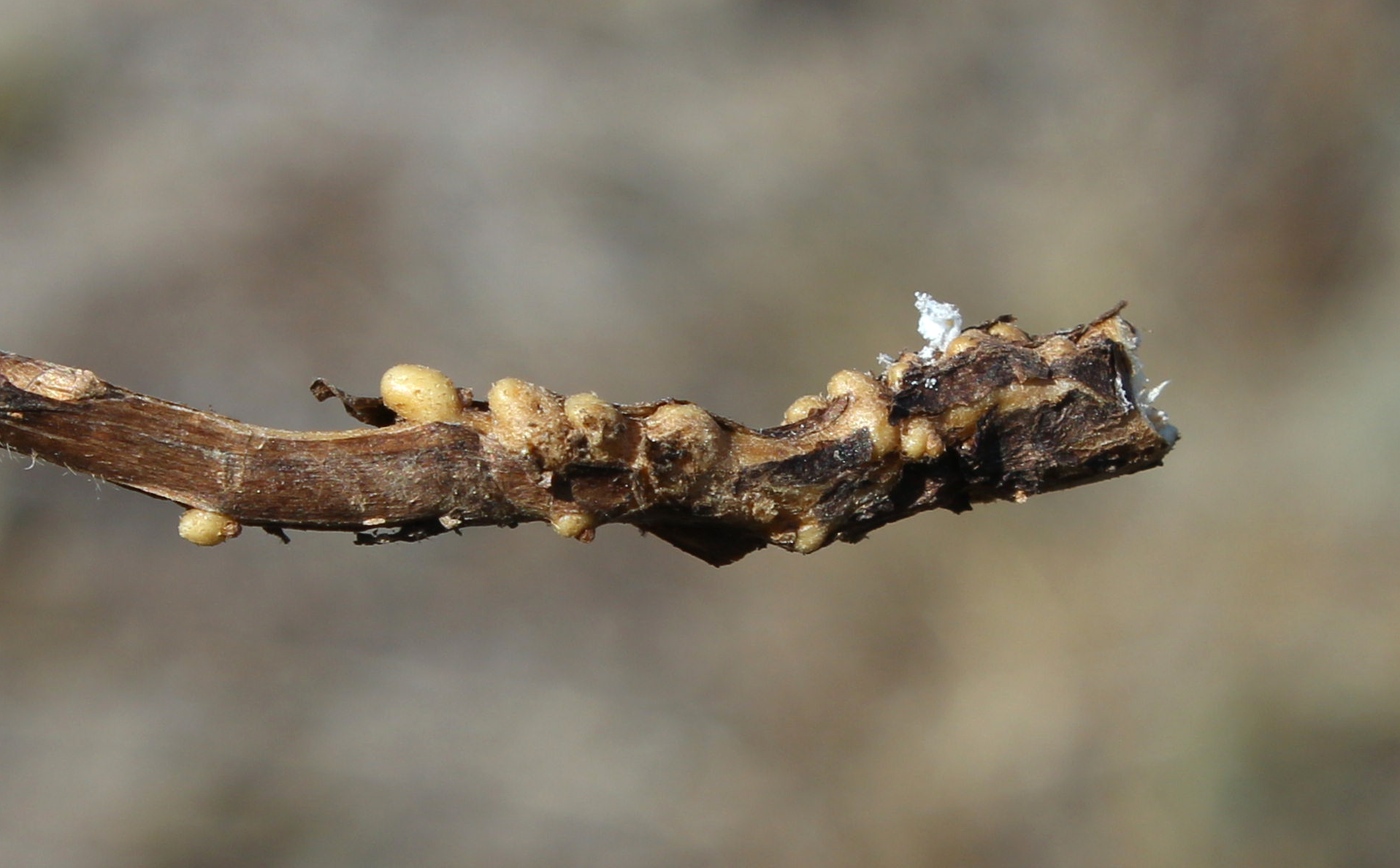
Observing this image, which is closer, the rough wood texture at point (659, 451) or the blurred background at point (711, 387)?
the rough wood texture at point (659, 451)

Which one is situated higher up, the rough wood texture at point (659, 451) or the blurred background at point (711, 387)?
the blurred background at point (711, 387)

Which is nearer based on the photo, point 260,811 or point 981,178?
point 260,811

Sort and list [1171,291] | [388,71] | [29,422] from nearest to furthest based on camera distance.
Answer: [29,422] → [388,71] → [1171,291]

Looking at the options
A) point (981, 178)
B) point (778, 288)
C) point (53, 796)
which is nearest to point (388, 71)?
point (778, 288)

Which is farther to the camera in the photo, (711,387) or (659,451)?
(711,387)

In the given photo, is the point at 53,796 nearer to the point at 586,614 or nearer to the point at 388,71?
the point at 586,614
